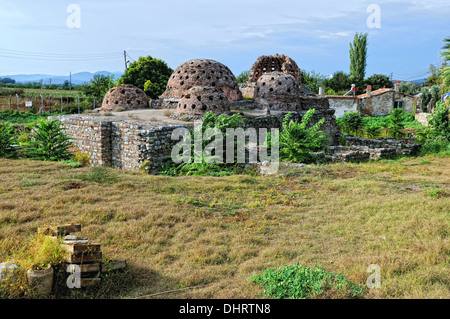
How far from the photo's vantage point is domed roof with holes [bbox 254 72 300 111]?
1587cm

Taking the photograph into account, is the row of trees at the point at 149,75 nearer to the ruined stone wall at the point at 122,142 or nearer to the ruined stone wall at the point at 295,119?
the ruined stone wall at the point at 295,119

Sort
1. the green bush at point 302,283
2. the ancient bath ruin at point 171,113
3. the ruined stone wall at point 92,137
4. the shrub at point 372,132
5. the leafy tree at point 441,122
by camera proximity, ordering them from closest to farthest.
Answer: the green bush at point 302,283
the ancient bath ruin at point 171,113
the ruined stone wall at point 92,137
the leafy tree at point 441,122
the shrub at point 372,132

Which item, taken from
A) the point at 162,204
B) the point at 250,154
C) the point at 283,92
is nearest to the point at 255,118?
the point at 283,92

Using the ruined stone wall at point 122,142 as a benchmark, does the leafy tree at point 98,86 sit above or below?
above

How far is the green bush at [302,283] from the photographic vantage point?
11.2 feet

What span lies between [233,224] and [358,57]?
46.1 m

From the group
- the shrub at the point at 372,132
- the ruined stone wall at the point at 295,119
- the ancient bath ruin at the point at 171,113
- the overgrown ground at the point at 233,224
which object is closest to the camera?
the overgrown ground at the point at 233,224

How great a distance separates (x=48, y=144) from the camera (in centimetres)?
1032

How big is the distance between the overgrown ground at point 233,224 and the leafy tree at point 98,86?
21.9 metres

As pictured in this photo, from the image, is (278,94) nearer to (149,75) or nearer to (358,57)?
(149,75)

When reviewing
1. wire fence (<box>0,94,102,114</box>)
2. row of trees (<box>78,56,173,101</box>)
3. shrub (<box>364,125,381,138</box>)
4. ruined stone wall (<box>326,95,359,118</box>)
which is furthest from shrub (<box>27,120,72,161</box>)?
ruined stone wall (<box>326,95,359,118</box>)

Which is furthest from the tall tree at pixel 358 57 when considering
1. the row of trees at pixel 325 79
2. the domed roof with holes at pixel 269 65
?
the domed roof with holes at pixel 269 65
